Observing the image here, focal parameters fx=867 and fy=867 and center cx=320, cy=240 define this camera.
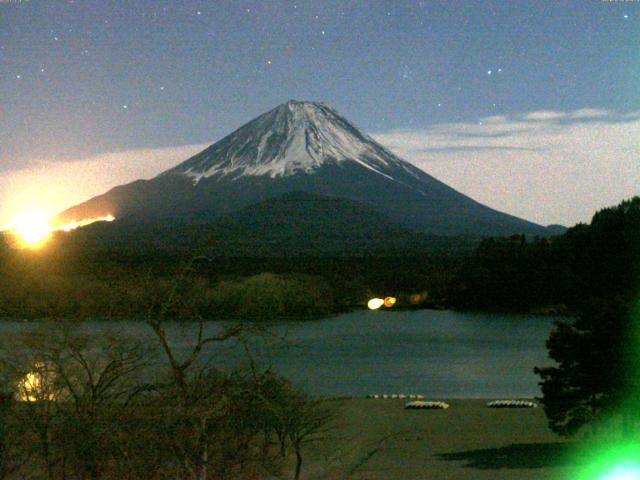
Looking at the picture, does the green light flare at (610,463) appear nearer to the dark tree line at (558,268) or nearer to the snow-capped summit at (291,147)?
the dark tree line at (558,268)

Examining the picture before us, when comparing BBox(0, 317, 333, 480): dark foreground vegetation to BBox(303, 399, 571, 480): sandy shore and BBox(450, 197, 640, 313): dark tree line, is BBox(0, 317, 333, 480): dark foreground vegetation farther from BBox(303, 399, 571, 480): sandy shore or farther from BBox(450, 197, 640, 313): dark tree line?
BBox(450, 197, 640, 313): dark tree line

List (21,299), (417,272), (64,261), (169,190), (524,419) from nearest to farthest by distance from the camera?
(524,419)
(21,299)
(64,261)
(417,272)
(169,190)

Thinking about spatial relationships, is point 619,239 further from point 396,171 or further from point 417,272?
point 396,171

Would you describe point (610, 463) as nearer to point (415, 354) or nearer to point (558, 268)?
point (415, 354)

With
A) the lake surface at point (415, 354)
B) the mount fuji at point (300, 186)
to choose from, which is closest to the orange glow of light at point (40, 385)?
the lake surface at point (415, 354)

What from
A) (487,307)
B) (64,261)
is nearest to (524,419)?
(64,261)

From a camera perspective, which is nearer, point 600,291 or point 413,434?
point 413,434

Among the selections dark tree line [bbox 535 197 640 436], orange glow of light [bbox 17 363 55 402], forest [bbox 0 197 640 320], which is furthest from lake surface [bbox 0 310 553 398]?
orange glow of light [bbox 17 363 55 402]
